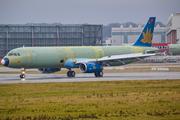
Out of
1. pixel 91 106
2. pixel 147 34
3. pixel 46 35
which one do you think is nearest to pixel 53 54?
pixel 147 34

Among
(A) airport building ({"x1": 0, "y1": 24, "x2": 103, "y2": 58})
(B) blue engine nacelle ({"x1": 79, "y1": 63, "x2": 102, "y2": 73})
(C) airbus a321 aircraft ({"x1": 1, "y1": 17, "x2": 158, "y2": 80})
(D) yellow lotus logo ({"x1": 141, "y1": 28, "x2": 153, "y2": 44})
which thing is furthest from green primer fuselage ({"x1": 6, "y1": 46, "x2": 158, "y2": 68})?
(A) airport building ({"x1": 0, "y1": 24, "x2": 103, "y2": 58})

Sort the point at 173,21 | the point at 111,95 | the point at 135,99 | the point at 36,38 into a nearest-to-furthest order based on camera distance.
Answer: the point at 135,99 → the point at 111,95 → the point at 36,38 → the point at 173,21

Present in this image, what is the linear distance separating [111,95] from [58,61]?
20.0 m

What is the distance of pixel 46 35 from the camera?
89.2 meters

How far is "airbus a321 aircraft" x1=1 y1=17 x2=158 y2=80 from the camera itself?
38.8 meters

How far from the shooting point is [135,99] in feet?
66.9

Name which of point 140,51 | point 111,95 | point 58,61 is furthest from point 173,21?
point 111,95

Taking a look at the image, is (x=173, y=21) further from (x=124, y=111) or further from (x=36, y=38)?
(x=124, y=111)

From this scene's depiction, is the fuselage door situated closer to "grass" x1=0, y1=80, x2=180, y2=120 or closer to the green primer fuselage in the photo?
the green primer fuselage

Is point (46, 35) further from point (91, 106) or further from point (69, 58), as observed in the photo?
point (91, 106)

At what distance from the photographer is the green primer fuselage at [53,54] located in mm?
38812

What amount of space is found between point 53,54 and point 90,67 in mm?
5372

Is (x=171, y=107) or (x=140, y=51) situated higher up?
(x=140, y=51)

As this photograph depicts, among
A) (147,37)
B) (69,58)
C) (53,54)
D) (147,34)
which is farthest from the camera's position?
(147,37)
